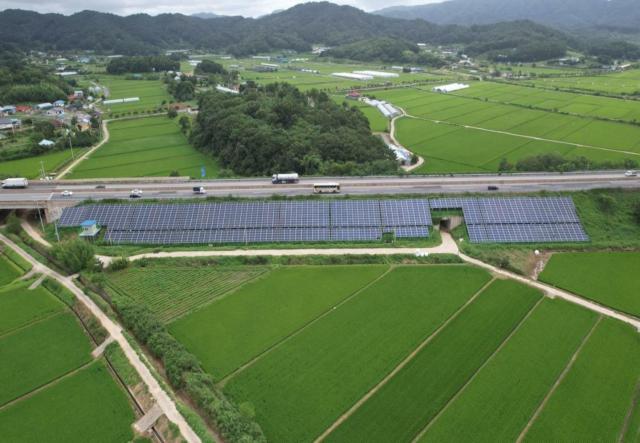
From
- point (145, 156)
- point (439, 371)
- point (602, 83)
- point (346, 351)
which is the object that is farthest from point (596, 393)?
point (602, 83)

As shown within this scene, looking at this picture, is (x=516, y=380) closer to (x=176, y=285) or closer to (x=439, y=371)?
(x=439, y=371)

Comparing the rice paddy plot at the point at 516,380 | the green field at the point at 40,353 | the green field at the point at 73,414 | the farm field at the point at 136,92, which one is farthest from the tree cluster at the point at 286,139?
the green field at the point at 73,414

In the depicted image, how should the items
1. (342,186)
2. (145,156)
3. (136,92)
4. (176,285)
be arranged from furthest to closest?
(136,92) → (145,156) → (342,186) → (176,285)

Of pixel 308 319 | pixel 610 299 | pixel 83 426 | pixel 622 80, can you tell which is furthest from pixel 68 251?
pixel 622 80

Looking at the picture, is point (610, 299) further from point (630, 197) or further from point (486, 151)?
point (486, 151)

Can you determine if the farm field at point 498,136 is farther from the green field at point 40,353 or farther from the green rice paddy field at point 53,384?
the green rice paddy field at point 53,384

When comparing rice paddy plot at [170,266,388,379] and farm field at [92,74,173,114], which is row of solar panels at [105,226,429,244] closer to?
rice paddy plot at [170,266,388,379]
